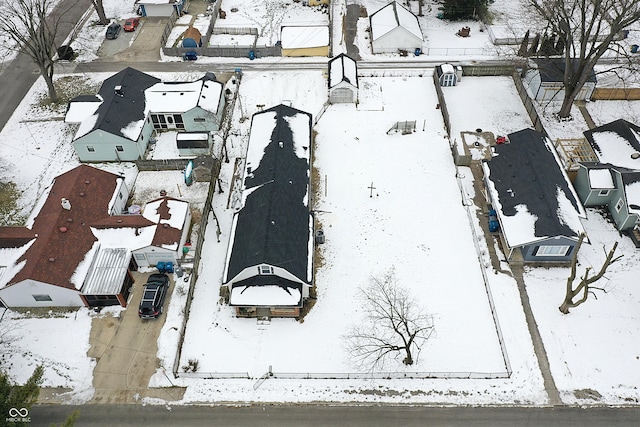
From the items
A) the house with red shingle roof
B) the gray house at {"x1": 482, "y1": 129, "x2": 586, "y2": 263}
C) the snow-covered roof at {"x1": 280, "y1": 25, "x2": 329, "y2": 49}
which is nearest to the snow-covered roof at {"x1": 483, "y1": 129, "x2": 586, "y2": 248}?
the gray house at {"x1": 482, "y1": 129, "x2": 586, "y2": 263}

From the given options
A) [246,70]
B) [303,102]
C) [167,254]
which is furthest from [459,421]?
[246,70]

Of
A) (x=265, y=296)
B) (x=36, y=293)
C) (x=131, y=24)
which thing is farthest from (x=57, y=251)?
(x=131, y=24)

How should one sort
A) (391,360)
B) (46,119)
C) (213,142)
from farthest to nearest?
(46,119)
(213,142)
(391,360)

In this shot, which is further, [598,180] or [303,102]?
[303,102]

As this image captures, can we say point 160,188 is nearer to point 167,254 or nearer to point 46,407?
point 167,254

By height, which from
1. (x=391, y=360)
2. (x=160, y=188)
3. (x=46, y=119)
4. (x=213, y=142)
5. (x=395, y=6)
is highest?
(x=395, y=6)

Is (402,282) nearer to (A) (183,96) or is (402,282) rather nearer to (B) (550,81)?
(A) (183,96)

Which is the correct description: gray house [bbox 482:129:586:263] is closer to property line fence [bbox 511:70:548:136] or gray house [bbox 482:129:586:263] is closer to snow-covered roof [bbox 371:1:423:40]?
property line fence [bbox 511:70:548:136]
